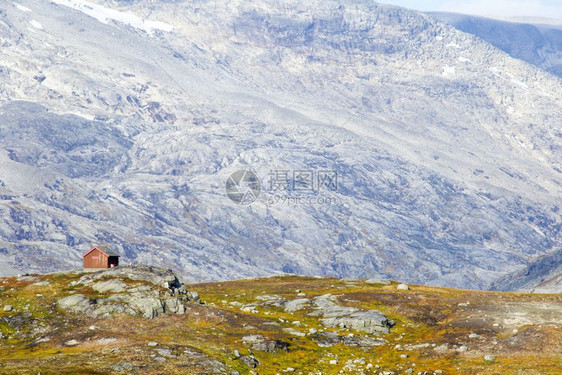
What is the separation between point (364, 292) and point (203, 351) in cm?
4178

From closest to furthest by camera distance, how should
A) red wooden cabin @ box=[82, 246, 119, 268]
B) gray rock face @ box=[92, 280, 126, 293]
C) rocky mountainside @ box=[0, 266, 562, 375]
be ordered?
rocky mountainside @ box=[0, 266, 562, 375]
gray rock face @ box=[92, 280, 126, 293]
red wooden cabin @ box=[82, 246, 119, 268]

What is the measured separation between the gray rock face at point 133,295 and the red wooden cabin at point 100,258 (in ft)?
62.9

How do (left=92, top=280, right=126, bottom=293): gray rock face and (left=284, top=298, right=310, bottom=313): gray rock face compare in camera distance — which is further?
(left=284, top=298, right=310, bottom=313): gray rock face

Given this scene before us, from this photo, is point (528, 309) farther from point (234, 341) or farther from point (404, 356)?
point (234, 341)

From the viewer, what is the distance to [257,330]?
78.1 m

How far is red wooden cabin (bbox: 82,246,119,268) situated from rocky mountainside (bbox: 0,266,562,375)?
633 inches

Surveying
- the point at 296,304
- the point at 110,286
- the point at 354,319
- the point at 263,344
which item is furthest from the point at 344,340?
the point at 110,286

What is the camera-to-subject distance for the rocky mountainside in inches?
2554

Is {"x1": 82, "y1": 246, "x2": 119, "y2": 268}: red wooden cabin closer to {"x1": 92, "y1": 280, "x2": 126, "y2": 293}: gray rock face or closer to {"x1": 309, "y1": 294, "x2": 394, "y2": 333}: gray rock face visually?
{"x1": 92, "y1": 280, "x2": 126, "y2": 293}: gray rock face

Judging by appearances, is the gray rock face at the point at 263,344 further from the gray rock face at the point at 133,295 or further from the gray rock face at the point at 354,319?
the gray rock face at the point at 354,319

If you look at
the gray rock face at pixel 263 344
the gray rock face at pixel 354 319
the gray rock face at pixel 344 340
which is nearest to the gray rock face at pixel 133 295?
the gray rock face at pixel 263 344

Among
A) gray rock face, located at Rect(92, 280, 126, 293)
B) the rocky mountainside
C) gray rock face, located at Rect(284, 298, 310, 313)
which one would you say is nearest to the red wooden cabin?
the rocky mountainside

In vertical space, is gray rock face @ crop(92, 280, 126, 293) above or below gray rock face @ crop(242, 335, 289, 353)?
above

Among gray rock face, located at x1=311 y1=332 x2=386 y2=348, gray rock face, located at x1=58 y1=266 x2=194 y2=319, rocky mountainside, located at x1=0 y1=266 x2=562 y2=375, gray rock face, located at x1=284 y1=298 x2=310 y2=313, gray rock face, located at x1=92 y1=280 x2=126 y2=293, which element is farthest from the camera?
gray rock face, located at x1=284 y1=298 x2=310 y2=313
